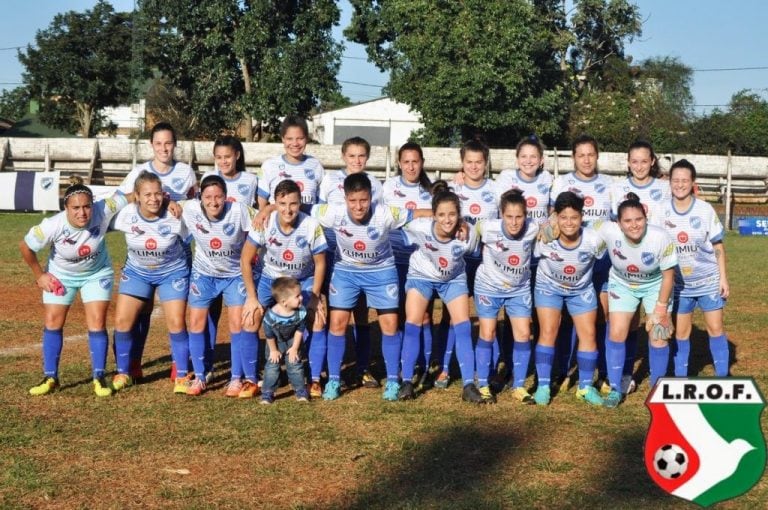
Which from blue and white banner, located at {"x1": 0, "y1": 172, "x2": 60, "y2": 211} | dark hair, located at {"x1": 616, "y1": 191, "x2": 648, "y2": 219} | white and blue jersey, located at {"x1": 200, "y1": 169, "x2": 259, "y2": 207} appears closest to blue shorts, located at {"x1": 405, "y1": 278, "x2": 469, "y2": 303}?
dark hair, located at {"x1": 616, "y1": 191, "x2": 648, "y2": 219}

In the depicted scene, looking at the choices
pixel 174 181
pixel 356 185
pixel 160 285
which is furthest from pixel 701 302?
pixel 174 181

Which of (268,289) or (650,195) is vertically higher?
(650,195)

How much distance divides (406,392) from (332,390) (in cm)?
56

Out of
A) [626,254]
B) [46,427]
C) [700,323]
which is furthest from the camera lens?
[700,323]

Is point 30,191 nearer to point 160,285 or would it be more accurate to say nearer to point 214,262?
point 160,285

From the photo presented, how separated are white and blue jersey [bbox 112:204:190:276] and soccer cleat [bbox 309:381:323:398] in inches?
58.6

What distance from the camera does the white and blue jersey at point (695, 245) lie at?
7574mm

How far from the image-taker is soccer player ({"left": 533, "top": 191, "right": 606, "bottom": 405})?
23.9 feet

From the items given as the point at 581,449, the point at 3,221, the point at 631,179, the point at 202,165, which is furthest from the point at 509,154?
the point at 581,449

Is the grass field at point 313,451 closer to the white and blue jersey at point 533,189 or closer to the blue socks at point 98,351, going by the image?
the blue socks at point 98,351

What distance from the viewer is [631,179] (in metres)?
8.00

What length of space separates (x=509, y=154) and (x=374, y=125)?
31.3 metres

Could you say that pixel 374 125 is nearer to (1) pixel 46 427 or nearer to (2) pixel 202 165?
(2) pixel 202 165

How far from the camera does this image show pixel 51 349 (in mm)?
7559
